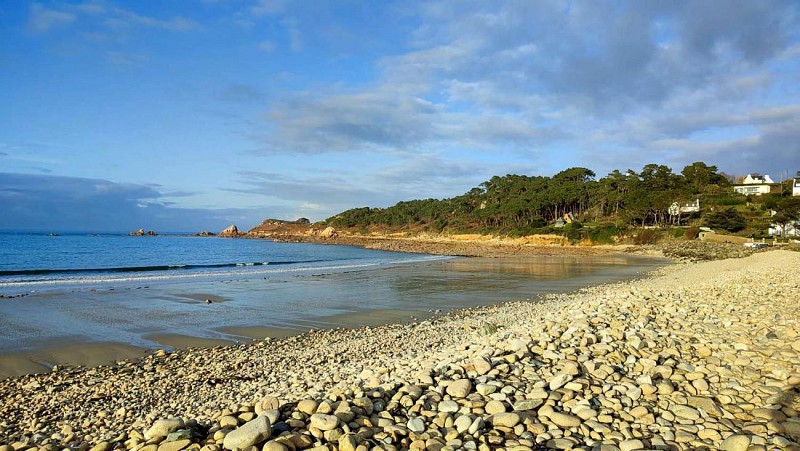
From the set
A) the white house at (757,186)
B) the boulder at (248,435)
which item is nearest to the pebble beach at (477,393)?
the boulder at (248,435)

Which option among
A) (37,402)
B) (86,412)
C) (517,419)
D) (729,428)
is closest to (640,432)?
(729,428)

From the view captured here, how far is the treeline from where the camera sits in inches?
2872

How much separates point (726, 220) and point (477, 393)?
65874mm

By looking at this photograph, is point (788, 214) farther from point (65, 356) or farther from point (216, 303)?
point (65, 356)

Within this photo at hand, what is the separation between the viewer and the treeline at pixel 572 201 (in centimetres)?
7294

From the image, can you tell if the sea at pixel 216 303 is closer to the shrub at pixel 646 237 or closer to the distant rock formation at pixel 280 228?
the shrub at pixel 646 237

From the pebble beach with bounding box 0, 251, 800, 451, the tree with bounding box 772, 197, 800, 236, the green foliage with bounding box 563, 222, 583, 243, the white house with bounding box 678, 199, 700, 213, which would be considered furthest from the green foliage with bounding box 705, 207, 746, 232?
the pebble beach with bounding box 0, 251, 800, 451

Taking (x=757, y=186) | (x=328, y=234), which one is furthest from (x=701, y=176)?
(x=328, y=234)

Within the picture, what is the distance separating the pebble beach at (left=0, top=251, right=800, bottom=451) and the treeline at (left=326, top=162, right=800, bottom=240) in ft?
208

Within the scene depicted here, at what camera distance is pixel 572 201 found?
91750 millimetres

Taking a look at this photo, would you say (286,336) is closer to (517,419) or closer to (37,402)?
(37,402)

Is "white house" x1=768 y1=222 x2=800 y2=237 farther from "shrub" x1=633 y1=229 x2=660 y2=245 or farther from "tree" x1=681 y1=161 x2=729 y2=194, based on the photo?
"tree" x1=681 y1=161 x2=729 y2=194

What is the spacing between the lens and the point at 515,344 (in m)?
6.63

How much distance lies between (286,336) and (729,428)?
30.3ft
